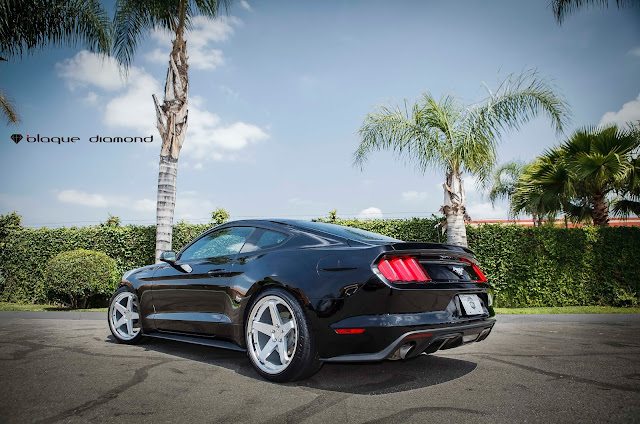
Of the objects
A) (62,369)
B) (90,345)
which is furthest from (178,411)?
(90,345)

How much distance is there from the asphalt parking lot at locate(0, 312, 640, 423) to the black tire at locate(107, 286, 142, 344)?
0.66ft

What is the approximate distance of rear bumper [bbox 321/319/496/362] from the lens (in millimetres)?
3285

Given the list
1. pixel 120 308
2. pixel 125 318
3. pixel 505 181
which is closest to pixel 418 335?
pixel 125 318

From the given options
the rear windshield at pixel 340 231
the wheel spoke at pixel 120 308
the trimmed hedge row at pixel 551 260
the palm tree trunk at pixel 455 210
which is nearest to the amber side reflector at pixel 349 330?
the rear windshield at pixel 340 231

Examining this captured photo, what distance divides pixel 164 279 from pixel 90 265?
23.5ft

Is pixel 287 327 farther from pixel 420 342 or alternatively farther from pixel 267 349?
pixel 420 342

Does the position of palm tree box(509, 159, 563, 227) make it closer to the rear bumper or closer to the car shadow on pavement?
the car shadow on pavement

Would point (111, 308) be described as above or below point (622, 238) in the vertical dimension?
below

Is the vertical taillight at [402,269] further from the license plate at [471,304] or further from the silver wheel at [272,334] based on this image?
the silver wheel at [272,334]

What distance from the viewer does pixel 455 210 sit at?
10656 millimetres

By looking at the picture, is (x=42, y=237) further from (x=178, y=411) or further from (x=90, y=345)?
(x=178, y=411)

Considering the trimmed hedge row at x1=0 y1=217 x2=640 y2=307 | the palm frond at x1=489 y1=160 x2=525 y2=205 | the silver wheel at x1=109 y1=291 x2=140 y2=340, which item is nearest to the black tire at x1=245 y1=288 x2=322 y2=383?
the silver wheel at x1=109 y1=291 x2=140 y2=340

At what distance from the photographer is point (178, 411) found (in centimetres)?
306

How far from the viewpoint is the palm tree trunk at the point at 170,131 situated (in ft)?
36.1
